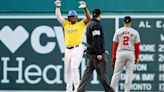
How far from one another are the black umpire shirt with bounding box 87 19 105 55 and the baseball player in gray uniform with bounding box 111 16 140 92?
0.56 m

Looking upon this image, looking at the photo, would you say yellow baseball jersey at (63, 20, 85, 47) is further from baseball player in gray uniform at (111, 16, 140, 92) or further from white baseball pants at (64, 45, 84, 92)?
baseball player in gray uniform at (111, 16, 140, 92)

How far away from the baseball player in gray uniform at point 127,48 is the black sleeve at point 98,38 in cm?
57

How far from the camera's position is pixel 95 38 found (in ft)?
50.9

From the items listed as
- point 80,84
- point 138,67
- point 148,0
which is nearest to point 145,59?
point 138,67

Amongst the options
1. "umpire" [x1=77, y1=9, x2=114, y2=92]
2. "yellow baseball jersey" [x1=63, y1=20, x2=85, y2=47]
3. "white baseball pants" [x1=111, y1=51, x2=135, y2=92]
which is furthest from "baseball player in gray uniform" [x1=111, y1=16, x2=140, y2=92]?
"yellow baseball jersey" [x1=63, y1=20, x2=85, y2=47]

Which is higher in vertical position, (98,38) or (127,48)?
(98,38)

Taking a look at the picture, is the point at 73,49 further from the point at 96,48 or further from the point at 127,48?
the point at 127,48

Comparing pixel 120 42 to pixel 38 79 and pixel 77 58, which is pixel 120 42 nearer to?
pixel 77 58

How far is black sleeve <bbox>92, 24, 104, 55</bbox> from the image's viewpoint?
50.8 feet

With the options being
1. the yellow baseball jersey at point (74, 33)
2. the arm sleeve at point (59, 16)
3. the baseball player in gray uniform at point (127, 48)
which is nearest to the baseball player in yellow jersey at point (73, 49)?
the yellow baseball jersey at point (74, 33)

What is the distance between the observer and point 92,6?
17672 mm

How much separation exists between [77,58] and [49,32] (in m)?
2.19

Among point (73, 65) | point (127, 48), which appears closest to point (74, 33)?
point (73, 65)

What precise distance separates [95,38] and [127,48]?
33.6 inches
